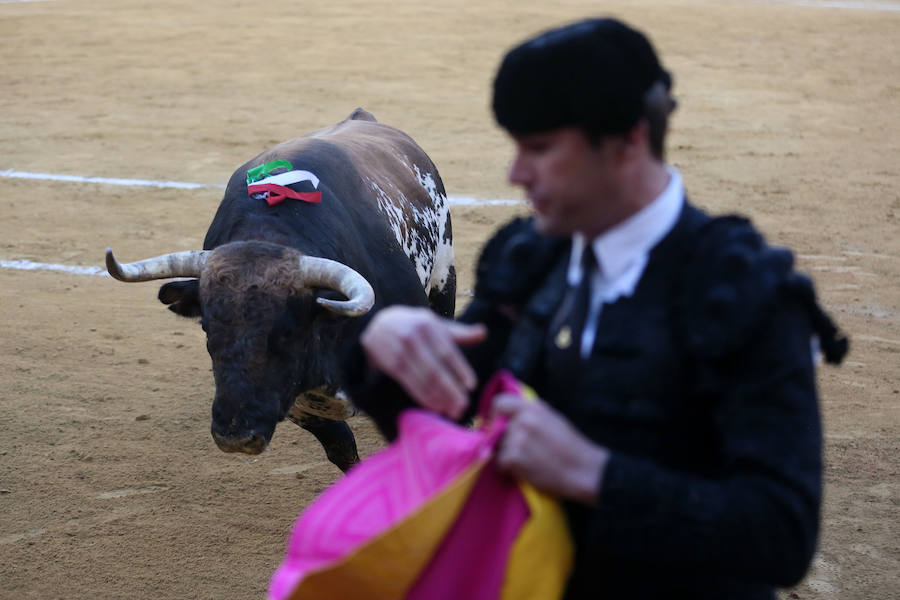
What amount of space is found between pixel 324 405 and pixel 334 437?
0.24 metres

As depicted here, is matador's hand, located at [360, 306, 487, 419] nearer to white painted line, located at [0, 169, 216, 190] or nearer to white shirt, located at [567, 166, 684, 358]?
white shirt, located at [567, 166, 684, 358]

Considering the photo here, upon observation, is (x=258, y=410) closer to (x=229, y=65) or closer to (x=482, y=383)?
(x=482, y=383)

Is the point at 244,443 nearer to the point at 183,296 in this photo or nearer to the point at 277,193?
the point at 183,296

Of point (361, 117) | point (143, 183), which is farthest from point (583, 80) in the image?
point (143, 183)

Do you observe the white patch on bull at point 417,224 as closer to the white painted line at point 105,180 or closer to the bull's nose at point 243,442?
the bull's nose at point 243,442

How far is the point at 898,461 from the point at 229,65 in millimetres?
12285

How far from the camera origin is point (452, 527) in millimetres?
1445

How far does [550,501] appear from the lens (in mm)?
1438

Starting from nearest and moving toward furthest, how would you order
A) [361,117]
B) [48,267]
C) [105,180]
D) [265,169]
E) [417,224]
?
[265,169] < [417,224] < [361,117] < [48,267] < [105,180]

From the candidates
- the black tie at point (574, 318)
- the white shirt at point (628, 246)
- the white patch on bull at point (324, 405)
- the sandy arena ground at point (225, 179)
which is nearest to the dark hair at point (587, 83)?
the white shirt at point (628, 246)

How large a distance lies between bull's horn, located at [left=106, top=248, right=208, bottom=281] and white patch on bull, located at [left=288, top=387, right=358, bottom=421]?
0.69 m

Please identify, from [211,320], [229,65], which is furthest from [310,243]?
[229,65]

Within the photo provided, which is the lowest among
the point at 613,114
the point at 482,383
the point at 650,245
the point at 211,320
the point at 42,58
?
the point at 42,58

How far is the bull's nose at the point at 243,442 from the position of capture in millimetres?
3947
